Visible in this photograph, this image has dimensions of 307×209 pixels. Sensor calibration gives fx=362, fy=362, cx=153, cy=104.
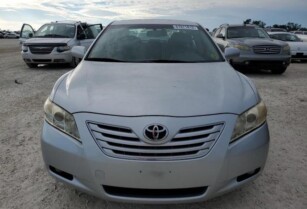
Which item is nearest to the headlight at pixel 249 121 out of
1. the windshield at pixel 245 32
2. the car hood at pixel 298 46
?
the windshield at pixel 245 32

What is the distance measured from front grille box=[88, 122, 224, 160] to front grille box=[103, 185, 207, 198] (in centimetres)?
27

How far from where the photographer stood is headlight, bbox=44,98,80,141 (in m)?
2.65

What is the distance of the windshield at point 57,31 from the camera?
13.1 meters

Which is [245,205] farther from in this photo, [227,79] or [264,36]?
[264,36]

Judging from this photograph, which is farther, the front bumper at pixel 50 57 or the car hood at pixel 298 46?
the car hood at pixel 298 46

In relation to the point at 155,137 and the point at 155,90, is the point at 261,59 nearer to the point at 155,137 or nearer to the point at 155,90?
the point at 155,90

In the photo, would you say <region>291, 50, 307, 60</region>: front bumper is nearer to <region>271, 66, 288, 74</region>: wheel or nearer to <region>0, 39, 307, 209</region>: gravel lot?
<region>271, 66, 288, 74</region>: wheel

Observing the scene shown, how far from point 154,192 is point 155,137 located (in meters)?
0.42

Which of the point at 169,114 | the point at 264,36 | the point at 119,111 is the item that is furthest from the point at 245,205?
the point at 264,36

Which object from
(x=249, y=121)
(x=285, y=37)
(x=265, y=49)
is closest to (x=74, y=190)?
(x=249, y=121)

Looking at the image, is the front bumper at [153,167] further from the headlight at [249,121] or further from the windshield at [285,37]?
the windshield at [285,37]

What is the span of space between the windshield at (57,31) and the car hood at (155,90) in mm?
9965

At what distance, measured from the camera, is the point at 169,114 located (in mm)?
2547

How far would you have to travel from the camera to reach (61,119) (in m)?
2.76
